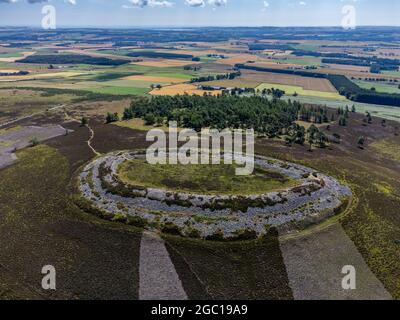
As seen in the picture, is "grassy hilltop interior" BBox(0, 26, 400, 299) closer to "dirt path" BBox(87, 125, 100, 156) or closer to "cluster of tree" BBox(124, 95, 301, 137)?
"dirt path" BBox(87, 125, 100, 156)

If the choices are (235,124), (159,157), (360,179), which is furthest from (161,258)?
(235,124)

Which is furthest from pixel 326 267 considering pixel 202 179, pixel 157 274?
pixel 202 179

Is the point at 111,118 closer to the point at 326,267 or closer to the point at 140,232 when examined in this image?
the point at 140,232

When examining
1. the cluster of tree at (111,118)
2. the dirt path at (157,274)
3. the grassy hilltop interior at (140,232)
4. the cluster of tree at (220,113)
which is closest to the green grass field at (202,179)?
the grassy hilltop interior at (140,232)

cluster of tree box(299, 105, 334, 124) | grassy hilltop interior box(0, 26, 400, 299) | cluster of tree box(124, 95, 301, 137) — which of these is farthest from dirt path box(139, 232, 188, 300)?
cluster of tree box(299, 105, 334, 124)
